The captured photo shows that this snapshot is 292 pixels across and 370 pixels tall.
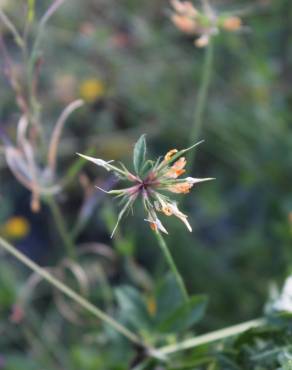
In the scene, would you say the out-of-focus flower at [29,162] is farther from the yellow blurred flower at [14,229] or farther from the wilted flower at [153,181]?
the yellow blurred flower at [14,229]

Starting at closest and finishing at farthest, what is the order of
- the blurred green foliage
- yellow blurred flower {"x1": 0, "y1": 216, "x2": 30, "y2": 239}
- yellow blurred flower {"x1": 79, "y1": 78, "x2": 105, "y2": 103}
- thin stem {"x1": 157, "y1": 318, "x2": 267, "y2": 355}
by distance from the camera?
thin stem {"x1": 157, "y1": 318, "x2": 267, "y2": 355} < the blurred green foliage < yellow blurred flower {"x1": 0, "y1": 216, "x2": 30, "y2": 239} < yellow blurred flower {"x1": 79, "y1": 78, "x2": 105, "y2": 103}

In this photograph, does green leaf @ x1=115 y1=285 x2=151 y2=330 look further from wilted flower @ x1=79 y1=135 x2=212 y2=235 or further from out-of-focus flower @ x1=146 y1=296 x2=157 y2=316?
wilted flower @ x1=79 y1=135 x2=212 y2=235

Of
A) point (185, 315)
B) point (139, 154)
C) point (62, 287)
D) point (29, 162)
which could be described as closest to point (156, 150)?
point (29, 162)

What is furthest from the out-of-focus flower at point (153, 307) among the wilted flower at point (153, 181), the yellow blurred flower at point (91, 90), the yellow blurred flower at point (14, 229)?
the yellow blurred flower at point (91, 90)

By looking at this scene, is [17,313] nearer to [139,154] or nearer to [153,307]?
[153,307]

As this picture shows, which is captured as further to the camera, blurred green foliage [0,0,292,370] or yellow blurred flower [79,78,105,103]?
yellow blurred flower [79,78,105,103]

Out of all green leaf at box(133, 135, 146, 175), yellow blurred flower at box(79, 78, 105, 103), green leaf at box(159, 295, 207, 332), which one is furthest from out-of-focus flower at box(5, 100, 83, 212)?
yellow blurred flower at box(79, 78, 105, 103)
